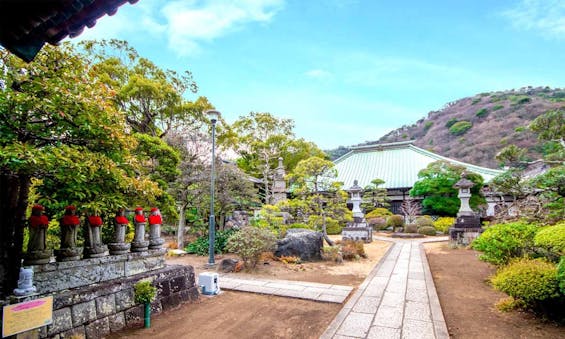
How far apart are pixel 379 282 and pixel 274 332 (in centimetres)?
364

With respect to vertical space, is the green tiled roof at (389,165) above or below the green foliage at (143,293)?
above

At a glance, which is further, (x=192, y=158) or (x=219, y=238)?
(x=192, y=158)

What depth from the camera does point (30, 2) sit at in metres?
1.84

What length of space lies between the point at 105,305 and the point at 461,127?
61682 mm

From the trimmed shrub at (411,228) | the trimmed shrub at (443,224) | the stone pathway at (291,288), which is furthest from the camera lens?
the trimmed shrub at (443,224)

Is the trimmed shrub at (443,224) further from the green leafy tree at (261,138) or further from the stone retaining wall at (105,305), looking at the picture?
the stone retaining wall at (105,305)

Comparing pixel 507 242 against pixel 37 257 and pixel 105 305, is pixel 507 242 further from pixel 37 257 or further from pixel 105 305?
pixel 37 257

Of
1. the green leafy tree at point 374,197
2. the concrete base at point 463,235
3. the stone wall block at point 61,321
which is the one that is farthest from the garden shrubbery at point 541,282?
the green leafy tree at point 374,197

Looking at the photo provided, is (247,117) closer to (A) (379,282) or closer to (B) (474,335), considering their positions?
(A) (379,282)

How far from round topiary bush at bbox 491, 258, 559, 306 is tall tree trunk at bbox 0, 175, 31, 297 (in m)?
7.07

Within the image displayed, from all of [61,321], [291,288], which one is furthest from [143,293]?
[291,288]

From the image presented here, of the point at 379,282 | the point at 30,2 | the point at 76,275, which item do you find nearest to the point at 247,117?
the point at 379,282

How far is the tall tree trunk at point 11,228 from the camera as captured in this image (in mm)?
3449

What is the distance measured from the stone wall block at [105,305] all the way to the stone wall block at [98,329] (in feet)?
0.28
